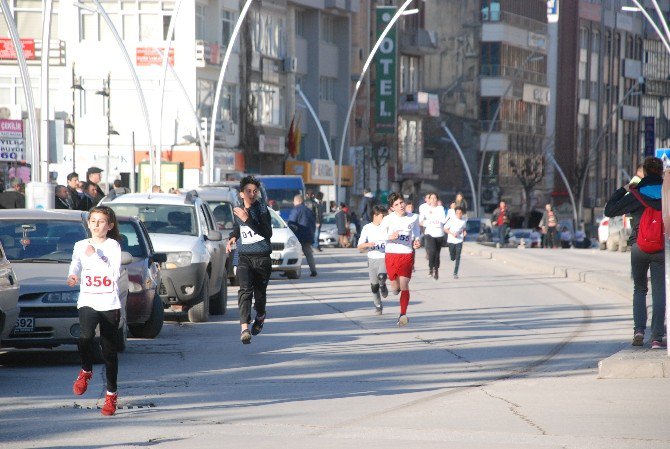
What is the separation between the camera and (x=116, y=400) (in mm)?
11414

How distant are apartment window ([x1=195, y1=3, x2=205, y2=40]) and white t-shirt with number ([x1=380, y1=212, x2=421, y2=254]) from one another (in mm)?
46761

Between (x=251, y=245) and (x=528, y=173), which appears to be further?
(x=528, y=173)

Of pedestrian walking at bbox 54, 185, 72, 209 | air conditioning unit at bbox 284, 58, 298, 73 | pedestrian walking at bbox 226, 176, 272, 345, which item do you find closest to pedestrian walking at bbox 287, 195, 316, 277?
pedestrian walking at bbox 54, 185, 72, 209

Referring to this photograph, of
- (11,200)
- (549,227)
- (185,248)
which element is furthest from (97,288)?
(549,227)

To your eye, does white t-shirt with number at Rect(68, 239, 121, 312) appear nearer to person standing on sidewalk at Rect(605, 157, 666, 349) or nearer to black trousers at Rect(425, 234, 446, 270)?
person standing on sidewalk at Rect(605, 157, 666, 349)

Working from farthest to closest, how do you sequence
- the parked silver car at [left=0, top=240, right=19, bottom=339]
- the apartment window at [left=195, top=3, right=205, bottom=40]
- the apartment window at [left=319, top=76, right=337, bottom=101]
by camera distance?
the apartment window at [left=319, top=76, right=337, bottom=101] → the apartment window at [left=195, top=3, right=205, bottom=40] → the parked silver car at [left=0, top=240, right=19, bottom=339]

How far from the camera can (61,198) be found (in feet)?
82.1

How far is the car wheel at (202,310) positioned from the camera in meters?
20.0

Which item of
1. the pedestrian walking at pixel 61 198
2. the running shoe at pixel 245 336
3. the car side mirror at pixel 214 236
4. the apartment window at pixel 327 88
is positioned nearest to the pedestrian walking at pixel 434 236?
the pedestrian walking at pixel 61 198

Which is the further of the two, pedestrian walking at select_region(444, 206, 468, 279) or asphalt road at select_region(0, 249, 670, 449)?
pedestrian walking at select_region(444, 206, 468, 279)

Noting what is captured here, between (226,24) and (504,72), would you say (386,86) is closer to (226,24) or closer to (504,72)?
(504,72)

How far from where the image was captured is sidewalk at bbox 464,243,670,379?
13508 mm

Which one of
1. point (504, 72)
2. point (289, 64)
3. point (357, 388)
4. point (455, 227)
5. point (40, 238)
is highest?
point (504, 72)

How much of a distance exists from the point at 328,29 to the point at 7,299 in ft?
233
